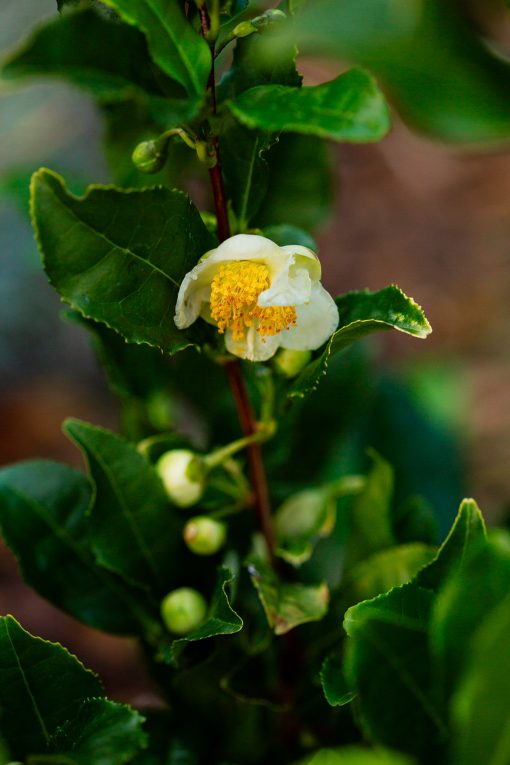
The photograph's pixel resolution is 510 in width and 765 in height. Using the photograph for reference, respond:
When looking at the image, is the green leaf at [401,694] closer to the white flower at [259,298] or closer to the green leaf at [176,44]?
the white flower at [259,298]

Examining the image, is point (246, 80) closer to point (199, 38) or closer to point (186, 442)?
point (199, 38)

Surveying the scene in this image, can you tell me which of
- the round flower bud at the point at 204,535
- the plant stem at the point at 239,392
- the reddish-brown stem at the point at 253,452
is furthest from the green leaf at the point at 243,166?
the round flower bud at the point at 204,535

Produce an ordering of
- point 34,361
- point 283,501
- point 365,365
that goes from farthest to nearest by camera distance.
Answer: point 34,361 → point 365,365 → point 283,501

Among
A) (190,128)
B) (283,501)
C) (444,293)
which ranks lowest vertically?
(444,293)

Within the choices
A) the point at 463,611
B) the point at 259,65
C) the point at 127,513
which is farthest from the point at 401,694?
the point at 259,65

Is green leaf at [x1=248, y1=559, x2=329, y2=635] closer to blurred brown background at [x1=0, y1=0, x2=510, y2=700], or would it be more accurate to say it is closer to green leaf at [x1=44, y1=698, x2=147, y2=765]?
green leaf at [x1=44, y1=698, x2=147, y2=765]

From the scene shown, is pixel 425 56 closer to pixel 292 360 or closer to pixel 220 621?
pixel 292 360

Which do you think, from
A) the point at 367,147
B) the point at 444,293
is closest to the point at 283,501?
the point at 444,293
